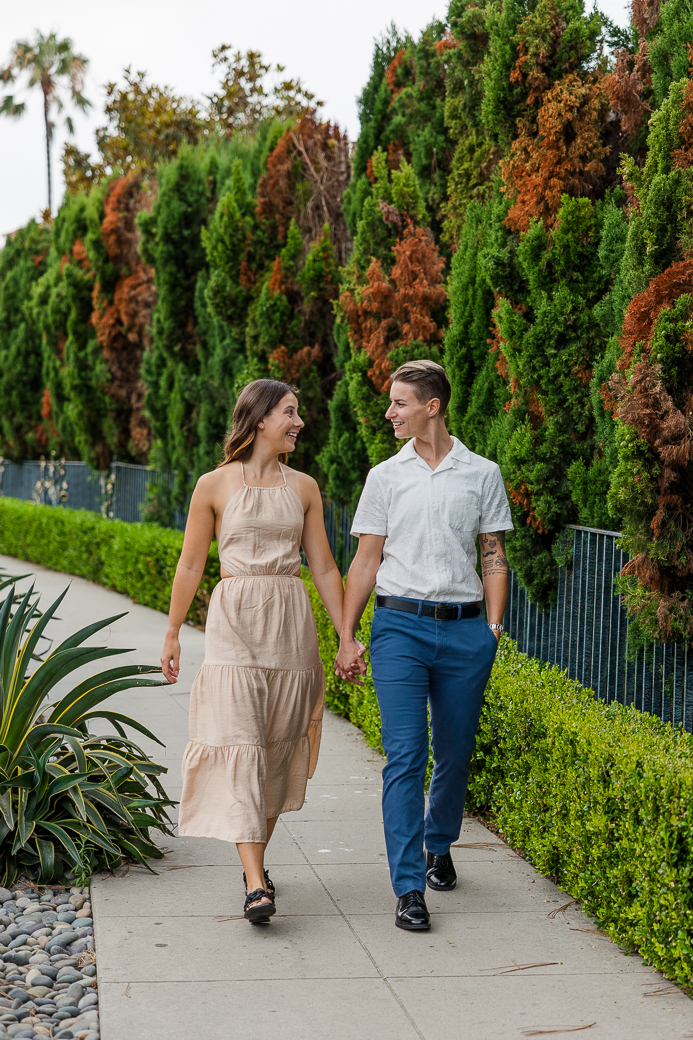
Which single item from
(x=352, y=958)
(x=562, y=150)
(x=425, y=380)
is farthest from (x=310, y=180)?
(x=352, y=958)

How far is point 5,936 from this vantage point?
158 inches

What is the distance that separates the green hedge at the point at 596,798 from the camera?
358 cm

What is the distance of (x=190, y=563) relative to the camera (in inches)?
168

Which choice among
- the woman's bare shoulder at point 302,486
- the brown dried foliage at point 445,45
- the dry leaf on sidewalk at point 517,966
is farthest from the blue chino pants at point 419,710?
the brown dried foliage at point 445,45

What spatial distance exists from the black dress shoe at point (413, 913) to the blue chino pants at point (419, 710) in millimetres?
31

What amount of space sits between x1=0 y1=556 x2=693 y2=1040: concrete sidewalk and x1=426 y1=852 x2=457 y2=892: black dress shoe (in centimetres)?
5

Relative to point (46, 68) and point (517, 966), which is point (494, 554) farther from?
point (46, 68)

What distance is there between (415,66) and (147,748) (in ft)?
18.9

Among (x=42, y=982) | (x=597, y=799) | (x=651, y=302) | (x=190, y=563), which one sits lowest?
(x=42, y=982)

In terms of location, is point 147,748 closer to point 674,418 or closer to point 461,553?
point 461,553

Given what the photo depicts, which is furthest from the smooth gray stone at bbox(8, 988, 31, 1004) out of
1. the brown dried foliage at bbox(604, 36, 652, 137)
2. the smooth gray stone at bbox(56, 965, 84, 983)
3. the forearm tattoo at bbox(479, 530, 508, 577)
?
the brown dried foliage at bbox(604, 36, 652, 137)

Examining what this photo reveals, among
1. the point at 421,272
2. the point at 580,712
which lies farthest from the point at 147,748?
the point at 421,272

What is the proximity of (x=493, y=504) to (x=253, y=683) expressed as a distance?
1.16 meters

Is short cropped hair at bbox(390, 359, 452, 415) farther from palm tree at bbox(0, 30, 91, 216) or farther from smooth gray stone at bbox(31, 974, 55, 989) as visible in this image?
palm tree at bbox(0, 30, 91, 216)
